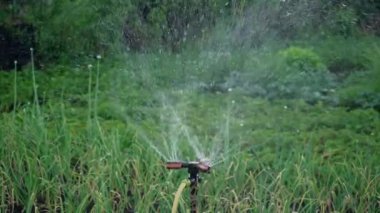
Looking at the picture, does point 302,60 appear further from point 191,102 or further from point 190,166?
point 190,166

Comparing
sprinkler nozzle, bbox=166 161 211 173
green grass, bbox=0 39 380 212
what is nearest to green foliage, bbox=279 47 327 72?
green grass, bbox=0 39 380 212

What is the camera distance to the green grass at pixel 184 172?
16.9 feet

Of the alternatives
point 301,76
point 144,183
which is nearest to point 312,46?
point 301,76

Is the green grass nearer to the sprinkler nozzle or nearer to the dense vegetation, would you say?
the dense vegetation

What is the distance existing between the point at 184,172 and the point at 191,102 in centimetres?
159

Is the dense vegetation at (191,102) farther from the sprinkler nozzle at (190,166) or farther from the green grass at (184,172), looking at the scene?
the sprinkler nozzle at (190,166)

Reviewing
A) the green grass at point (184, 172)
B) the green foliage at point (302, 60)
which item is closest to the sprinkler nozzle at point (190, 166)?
the green grass at point (184, 172)

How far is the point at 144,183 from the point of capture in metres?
5.26

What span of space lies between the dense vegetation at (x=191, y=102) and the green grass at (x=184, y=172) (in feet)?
0.04

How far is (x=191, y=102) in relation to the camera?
6824 mm

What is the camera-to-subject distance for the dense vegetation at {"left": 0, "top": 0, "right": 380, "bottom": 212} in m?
5.21

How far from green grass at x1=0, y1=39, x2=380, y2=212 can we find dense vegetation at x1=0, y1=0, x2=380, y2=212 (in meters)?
0.01

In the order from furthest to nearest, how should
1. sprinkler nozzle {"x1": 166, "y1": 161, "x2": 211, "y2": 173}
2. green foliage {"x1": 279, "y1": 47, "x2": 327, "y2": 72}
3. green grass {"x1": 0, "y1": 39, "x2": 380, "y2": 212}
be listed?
green foliage {"x1": 279, "y1": 47, "x2": 327, "y2": 72} → green grass {"x1": 0, "y1": 39, "x2": 380, "y2": 212} → sprinkler nozzle {"x1": 166, "y1": 161, "x2": 211, "y2": 173}

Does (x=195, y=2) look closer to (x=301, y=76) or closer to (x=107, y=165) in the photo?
(x=301, y=76)
